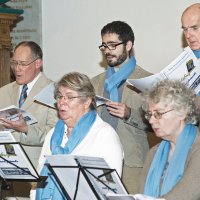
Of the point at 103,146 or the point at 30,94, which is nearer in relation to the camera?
the point at 103,146

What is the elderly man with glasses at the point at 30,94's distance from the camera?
4.25 metres

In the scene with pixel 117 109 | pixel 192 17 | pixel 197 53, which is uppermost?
pixel 192 17

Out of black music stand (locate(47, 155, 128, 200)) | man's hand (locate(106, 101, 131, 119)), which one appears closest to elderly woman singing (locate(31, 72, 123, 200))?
man's hand (locate(106, 101, 131, 119))

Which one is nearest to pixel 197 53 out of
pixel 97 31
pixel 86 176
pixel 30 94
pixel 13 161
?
pixel 86 176

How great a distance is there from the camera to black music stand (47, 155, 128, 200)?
2809mm

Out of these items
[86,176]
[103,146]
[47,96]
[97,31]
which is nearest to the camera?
[86,176]

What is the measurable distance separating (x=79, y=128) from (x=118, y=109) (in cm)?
35

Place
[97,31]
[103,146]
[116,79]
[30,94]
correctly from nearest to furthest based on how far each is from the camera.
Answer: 1. [103,146]
2. [116,79]
3. [30,94]
4. [97,31]

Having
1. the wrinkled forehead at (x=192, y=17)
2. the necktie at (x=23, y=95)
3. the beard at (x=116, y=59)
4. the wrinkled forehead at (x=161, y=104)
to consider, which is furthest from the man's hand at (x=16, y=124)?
the wrinkled forehead at (x=192, y=17)

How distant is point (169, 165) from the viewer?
10.3ft

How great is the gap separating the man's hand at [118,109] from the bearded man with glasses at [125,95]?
5.2 inches

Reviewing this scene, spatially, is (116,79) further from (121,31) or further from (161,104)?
(161,104)

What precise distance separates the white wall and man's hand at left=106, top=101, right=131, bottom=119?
4.50ft

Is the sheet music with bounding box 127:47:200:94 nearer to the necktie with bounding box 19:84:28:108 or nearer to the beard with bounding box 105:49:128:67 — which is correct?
the beard with bounding box 105:49:128:67
